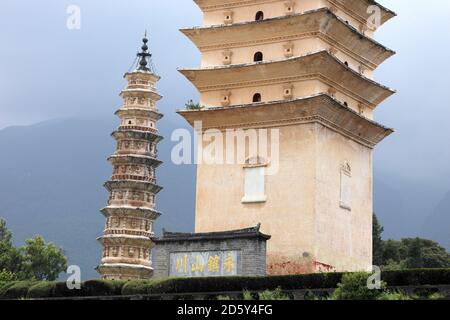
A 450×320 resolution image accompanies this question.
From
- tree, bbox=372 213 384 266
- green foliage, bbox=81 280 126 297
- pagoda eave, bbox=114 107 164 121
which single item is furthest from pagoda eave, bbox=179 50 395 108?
tree, bbox=372 213 384 266

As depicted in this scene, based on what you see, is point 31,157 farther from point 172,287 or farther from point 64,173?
point 172,287

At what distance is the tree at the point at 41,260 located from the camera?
150 ft

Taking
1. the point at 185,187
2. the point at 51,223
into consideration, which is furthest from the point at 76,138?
the point at 51,223

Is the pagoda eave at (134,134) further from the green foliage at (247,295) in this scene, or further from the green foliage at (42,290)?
the green foliage at (247,295)

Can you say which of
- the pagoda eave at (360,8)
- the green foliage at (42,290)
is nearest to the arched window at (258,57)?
the pagoda eave at (360,8)

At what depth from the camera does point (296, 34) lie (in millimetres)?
24406

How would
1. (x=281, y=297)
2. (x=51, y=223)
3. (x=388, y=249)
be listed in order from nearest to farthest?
(x=281, y=297) → (x=388, y=249) → (x=51, y=223)

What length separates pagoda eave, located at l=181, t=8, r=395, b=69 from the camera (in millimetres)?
24141

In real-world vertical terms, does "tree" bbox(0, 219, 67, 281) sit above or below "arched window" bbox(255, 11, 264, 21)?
below

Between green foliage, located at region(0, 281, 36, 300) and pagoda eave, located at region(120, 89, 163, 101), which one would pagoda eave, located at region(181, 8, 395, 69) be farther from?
pagoda eave, located at region(120, 89, 163, 101)

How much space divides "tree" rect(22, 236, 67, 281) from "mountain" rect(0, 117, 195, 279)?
243 feet

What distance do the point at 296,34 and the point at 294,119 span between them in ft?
8.29

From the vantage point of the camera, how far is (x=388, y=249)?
45.7 m

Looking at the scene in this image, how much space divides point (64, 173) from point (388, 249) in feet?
375
